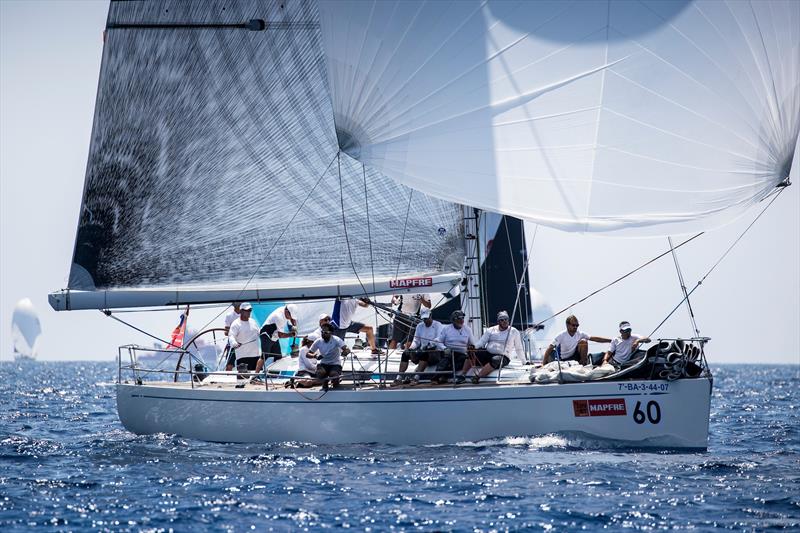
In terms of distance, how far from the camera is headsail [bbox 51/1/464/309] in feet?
48.0

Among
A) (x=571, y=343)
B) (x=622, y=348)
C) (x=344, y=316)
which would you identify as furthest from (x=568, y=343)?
(x=344, y=316)

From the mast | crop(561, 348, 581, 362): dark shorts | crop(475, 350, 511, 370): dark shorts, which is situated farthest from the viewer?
the mast

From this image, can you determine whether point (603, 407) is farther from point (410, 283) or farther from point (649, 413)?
point (410, 283)

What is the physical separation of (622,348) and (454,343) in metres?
2.27

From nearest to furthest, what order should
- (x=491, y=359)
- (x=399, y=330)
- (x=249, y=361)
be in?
(x=491, y=359), (x=249, y=361), (x=399, y=330)

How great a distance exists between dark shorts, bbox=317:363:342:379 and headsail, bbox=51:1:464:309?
50.6 inches

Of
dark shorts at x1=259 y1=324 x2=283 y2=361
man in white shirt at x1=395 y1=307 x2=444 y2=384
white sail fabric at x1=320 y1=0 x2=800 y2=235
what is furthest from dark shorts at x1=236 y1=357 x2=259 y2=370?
white sail fabric at x1=320 y1=0 x2=800 y2=235

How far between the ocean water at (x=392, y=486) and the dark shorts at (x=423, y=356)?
1.41 meters

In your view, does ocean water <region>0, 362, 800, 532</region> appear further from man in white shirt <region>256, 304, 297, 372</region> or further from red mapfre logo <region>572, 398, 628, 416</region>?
man in white shirt <region>256, 304, 297, 372</region>

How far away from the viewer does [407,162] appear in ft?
42.9

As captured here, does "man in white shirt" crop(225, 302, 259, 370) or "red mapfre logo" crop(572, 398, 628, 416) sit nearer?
"red mapfre logo" crop(572, 398, 628, 416)

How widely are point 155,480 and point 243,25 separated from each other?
6.97m

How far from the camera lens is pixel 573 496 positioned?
971 cm

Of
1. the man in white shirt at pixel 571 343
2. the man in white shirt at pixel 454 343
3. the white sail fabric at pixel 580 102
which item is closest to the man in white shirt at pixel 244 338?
the man in white shirt at pixel 454 343
